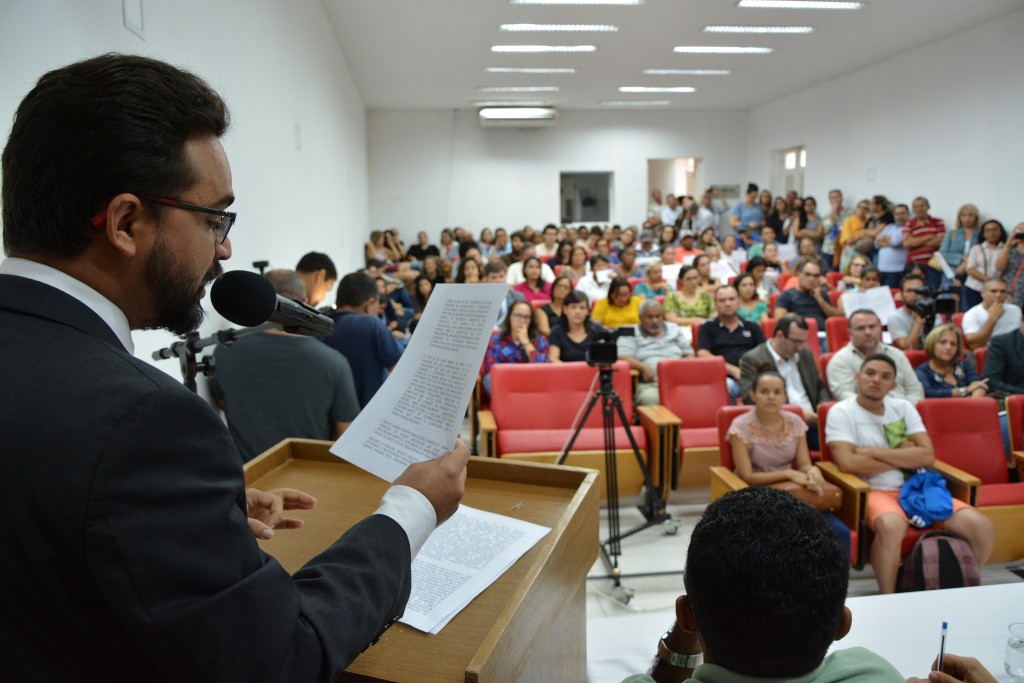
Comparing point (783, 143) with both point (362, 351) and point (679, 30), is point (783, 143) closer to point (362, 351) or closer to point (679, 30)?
point (679, 30)

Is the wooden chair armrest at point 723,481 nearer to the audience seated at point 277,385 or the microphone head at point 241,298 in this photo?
the audience seated at point 277,385

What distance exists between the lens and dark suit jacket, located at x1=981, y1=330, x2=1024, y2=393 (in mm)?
4477

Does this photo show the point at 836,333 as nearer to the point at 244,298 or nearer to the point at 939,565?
the point at 939,565

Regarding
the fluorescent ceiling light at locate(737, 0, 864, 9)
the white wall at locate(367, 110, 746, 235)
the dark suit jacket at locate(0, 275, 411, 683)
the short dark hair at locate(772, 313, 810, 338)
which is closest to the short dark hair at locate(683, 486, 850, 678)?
the dark suit jacket at locate(0, 275, 411, 683)

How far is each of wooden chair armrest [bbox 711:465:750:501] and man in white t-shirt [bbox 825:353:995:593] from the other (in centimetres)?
50

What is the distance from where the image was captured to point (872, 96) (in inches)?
408

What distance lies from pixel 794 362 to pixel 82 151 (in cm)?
441

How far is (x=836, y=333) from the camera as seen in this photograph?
5.76m

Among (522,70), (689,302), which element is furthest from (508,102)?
(689,302)

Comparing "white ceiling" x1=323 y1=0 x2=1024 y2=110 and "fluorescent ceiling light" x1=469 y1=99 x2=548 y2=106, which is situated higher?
"fluorescent ceiling light" x1=469 y1=99 x2=548 y2=106

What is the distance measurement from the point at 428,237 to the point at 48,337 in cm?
1391

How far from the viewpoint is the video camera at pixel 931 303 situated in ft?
16.9

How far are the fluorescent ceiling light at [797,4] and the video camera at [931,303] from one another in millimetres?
3227

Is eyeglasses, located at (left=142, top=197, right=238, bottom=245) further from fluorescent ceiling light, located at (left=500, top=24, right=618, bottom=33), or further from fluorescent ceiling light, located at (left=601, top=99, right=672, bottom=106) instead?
fluorescent ceiling light, located at (left=601, top=99, right=672, bottom=106)
